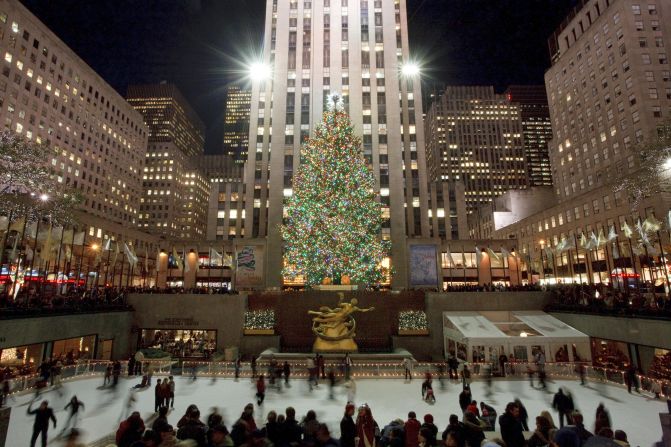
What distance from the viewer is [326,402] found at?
52.7ft

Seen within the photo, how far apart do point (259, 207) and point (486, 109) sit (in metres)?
127

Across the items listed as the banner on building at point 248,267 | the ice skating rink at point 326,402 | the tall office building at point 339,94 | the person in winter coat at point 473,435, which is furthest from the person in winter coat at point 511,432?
the tall office building at point 339,94

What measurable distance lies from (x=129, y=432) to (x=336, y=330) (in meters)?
20.1

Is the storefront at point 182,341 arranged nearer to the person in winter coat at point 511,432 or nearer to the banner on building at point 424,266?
the banner on building at point 424,266

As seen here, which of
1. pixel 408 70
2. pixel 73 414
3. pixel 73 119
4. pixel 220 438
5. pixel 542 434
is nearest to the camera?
pixel 220 438

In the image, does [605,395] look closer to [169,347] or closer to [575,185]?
[169,347]

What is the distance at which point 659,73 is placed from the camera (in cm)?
6047

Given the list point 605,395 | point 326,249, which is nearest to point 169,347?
point 326,249

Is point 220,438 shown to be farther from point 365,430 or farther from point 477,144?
point 477,144

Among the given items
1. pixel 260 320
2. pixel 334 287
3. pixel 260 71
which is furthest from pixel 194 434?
pixel 260 71

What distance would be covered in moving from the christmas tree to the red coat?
24192 mm

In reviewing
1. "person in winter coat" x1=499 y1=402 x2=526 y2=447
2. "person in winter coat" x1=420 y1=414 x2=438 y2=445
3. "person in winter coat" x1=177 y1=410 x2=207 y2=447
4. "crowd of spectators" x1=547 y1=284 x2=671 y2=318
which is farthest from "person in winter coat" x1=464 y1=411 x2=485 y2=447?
"crowd of spectators" x1=547 y1=284 x2=671 y2=318

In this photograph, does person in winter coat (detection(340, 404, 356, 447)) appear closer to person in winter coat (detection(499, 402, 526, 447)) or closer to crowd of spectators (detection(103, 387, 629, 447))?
crowd of spectators (detection(103, 387, 629, 447))

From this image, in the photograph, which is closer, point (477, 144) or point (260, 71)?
point (260, 71)
